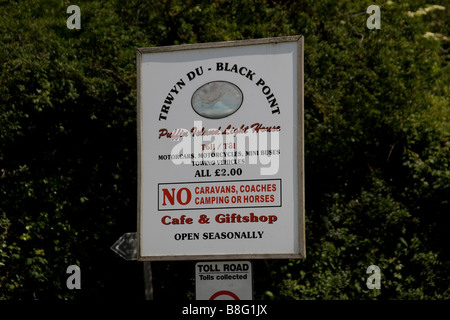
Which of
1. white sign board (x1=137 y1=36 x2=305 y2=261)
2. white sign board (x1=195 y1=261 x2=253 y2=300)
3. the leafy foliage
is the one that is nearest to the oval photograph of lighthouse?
white sign board (x1=137 y1=36 x2=305 y2=261)

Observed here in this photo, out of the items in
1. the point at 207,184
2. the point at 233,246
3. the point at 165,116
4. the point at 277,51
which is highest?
the point at 277,51

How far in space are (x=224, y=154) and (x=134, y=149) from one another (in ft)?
20.3

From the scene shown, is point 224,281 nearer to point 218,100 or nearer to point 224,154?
point 224,154

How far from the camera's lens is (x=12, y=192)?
13734mm

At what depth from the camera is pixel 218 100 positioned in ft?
28.6

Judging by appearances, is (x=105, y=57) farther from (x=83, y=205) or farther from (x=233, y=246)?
(x=233, y=246)

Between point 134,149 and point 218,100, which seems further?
point 134,149

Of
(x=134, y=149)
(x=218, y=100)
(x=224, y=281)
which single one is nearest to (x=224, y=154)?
(x=218, y=100)

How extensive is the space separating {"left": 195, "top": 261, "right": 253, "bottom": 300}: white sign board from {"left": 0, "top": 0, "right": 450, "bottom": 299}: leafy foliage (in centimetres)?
582

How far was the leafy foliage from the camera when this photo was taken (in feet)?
45.4

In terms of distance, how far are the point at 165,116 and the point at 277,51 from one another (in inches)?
52.8

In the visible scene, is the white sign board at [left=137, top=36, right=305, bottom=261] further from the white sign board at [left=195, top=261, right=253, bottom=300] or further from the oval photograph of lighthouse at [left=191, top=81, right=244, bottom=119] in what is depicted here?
the white sign board at [left=195, top=261, right=253, bottom=300]

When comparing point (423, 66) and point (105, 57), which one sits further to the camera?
point (423, 66)
